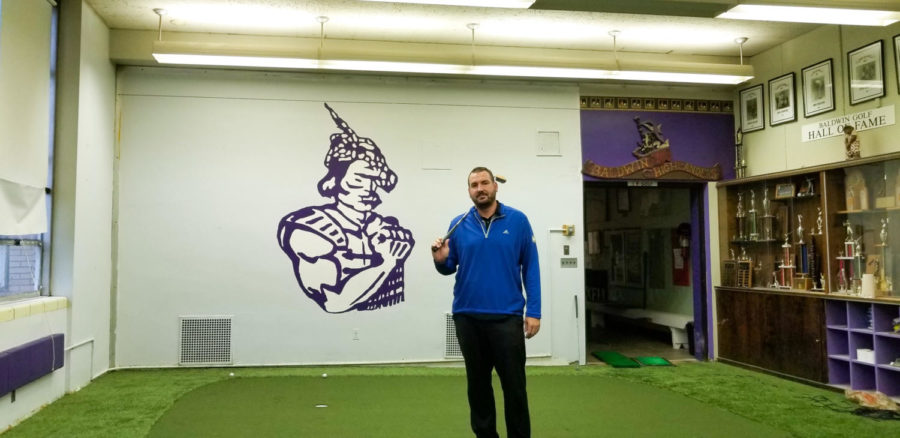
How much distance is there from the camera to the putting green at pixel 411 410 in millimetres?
4133

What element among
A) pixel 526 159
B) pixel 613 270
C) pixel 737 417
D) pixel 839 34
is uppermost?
pixel 839 34

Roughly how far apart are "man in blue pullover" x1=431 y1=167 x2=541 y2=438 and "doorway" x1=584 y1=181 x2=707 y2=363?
3988 millimetres

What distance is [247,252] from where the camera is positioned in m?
6.34

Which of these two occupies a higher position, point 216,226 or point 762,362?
point 216,226

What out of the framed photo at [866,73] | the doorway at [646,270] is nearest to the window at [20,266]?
the doorway at [646,270]

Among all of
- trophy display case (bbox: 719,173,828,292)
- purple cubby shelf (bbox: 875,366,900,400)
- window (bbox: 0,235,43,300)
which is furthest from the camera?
trophy display case (bbox: 719,173,828,292)

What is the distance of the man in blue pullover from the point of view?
315 cm

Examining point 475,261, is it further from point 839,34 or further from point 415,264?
point 839,34

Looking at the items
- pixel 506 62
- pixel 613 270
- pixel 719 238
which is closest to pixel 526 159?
pixel 506 62

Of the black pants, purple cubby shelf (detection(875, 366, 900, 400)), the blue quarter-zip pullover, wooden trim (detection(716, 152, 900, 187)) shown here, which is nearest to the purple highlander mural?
the blue quarter-zip pullover

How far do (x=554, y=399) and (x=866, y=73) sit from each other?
3.94 m

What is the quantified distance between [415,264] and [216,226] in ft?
6.71

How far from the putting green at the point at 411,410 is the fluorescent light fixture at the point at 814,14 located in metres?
2.97

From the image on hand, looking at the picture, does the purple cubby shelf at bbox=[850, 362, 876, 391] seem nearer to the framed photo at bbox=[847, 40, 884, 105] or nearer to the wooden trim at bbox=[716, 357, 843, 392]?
the wooden trim at bbox=[716, 357, 843, 392]
